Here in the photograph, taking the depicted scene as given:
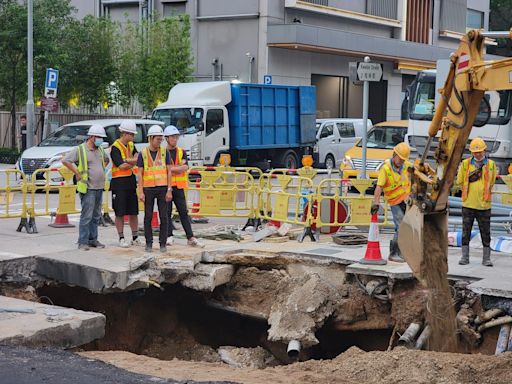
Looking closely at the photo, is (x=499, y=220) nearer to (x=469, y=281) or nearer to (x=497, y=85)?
(x=469, y=281)

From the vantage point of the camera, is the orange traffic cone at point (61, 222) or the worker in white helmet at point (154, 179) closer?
the worker in white helmet at point (154, 179)

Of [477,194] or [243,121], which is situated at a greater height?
[243,121]

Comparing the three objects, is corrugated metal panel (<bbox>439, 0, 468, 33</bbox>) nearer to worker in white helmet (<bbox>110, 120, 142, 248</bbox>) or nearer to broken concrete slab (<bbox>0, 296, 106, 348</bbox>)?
worker in white helmet (<bbox>110, 120, 142, 248</bbox>)

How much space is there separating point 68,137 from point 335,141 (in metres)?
11.1

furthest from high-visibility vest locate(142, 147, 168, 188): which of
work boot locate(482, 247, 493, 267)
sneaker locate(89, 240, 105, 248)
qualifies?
work boot locate(482, 247, 493, 267)

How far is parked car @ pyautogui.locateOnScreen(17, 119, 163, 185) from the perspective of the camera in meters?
22.1

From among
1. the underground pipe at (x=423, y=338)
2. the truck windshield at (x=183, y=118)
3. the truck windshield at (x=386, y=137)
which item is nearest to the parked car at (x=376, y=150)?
the truck windshield at (x=386, y=137)

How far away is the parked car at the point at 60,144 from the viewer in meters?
22.1

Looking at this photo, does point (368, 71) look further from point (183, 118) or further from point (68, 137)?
point (183, 118)

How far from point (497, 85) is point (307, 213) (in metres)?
5.63

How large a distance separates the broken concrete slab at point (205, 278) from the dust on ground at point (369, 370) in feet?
8.60

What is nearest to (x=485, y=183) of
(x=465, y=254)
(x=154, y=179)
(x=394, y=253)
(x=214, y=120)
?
(x=465, y=254)

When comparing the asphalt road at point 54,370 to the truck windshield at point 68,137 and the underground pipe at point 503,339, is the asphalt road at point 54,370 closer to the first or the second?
the underground pipe at point 503,339

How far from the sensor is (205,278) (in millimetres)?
11422
